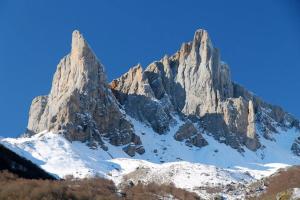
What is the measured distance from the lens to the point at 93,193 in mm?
174750

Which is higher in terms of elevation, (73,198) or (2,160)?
(2,160)

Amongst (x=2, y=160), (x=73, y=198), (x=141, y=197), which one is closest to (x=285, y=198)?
(x=73, y=198)

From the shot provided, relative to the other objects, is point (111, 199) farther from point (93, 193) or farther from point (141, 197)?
point (141, 197)

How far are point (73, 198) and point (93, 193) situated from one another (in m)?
12.6

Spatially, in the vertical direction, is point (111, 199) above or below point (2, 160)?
below

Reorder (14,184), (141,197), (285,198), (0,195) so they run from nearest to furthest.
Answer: (285,198)
(0,195)
(14,184)
(141,197)

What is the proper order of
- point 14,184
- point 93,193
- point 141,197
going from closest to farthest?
point 14,184
point 93,193
point 141,197

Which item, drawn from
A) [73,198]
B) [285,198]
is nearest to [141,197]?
[73,198]

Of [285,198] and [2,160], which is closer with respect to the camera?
[285,198]

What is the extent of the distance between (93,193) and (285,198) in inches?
2636

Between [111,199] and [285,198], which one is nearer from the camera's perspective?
[285,198]

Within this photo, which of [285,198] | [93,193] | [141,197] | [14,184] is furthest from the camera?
[141,197]

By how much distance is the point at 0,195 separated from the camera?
149375 mm

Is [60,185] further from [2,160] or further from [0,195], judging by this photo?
[2,160]
